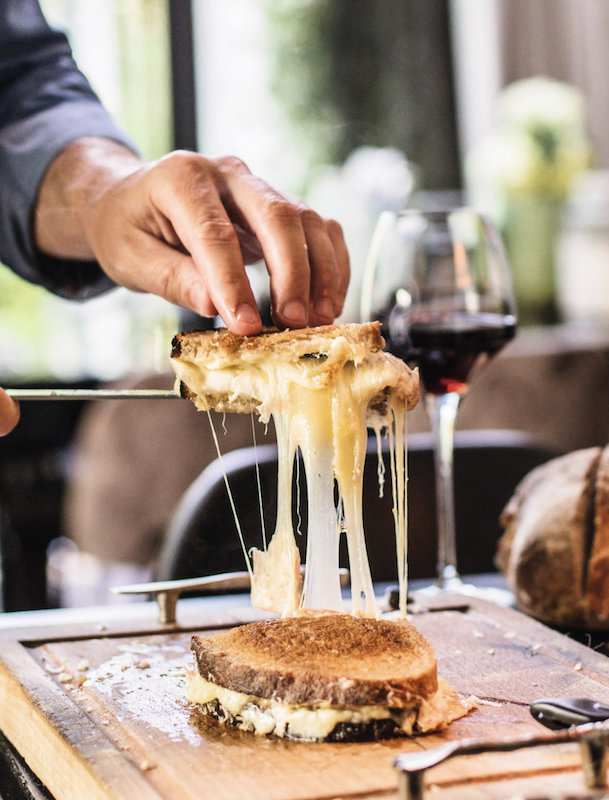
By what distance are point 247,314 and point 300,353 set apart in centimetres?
9

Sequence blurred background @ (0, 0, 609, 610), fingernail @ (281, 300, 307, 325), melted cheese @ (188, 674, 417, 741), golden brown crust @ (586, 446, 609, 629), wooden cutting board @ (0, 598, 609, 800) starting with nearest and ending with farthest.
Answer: wooden cutting board @ (0, 598, 609, 800) → melted cheese @ (188, 674, 417, 741) → fingernail @ (281, 300, 307, 325) → golden brown crust @ (586, 446, 609, 629) → blurred background @ (0, 0, 609, 610)

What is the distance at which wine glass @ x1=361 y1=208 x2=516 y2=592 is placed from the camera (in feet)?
4.94

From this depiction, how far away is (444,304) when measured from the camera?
5.03 ft

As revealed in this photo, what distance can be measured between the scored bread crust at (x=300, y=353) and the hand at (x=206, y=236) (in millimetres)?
30

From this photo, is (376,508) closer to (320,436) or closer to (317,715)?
(320,436)

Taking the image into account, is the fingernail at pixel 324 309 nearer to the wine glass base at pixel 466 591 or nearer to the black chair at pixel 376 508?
the black chair at pixel 376 508

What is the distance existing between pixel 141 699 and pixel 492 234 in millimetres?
887

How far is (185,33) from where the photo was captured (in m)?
3.99

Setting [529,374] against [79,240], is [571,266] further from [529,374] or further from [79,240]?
[79,240]

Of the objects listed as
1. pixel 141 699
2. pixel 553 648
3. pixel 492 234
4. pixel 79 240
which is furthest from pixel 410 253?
pixel 141 699

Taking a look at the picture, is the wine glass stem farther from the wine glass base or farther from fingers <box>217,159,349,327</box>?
fingers <box>217,159,349,327</box>

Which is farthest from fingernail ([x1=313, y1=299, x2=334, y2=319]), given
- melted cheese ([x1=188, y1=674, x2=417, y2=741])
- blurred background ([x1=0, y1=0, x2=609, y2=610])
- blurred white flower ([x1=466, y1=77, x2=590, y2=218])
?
blurred white flower ([x1=466, y1=77, x2=590, y2=218])

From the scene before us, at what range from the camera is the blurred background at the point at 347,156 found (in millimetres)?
3309

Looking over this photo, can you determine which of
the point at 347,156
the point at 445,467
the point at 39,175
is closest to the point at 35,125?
the point at 39,175
